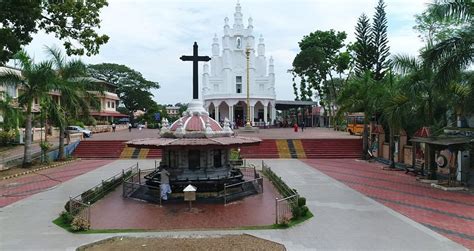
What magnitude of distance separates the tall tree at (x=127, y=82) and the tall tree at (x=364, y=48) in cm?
4278

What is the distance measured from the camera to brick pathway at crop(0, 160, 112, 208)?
16234mm

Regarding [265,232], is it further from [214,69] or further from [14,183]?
[214,69]

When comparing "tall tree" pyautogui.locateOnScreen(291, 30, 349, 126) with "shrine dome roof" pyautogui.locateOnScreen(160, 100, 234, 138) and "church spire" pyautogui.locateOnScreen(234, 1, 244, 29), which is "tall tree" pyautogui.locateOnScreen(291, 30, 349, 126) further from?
"shrine dome roof" pyautogui.locateOnScreen(160, 100, 234, 138)

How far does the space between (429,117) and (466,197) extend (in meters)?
6.18

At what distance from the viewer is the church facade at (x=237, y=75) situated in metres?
60.0

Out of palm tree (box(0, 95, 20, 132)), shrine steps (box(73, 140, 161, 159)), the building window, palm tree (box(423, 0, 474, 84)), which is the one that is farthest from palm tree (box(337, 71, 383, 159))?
the building window

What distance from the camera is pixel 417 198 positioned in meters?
15.2

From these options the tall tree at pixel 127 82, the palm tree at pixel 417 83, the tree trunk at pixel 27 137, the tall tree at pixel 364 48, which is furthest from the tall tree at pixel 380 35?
the tall tree at pixel 127 82

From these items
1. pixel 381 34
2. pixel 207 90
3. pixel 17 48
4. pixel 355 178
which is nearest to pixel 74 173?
pixel 17 48

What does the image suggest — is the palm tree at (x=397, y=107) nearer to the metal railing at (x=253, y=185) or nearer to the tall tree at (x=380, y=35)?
the metal railing at (x=253, y=185)

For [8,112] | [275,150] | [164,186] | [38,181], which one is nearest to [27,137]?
[8,112]

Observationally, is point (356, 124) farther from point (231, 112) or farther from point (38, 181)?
point (38, 181)

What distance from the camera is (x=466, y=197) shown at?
15461 mm

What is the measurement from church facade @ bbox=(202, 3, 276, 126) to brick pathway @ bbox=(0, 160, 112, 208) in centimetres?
3458
